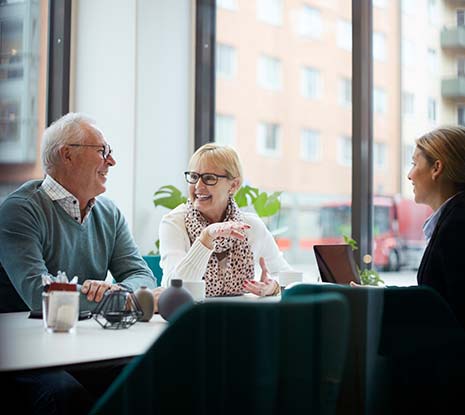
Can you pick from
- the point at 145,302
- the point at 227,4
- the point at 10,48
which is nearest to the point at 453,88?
the point at 227,4

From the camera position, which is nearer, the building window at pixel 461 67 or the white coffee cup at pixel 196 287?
the white coffee cup at pixel 196 287

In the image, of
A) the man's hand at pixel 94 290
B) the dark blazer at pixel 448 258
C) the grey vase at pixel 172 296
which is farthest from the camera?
the man's hand at pixel 94 290

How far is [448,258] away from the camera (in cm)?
169

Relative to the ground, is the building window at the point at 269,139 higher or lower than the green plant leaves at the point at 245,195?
higher

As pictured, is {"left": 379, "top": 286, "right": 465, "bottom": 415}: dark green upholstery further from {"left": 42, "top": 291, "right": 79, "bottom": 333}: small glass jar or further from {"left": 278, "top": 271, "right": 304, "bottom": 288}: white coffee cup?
{"left": 278, "top": 271, "right": 304, "bottom": 288}: white coffee cup

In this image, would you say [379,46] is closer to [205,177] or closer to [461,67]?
[461,67]

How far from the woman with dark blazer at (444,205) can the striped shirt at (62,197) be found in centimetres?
117

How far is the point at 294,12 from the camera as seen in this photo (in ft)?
14.4

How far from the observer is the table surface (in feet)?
3.64

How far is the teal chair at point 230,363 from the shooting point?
3.37 feet

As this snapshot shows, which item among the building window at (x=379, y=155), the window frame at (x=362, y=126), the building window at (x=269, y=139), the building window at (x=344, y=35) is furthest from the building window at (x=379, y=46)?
the building window at (x=269, y=139)

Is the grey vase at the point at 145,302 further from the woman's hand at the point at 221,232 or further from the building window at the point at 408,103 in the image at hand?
the building window at the point at 408,103

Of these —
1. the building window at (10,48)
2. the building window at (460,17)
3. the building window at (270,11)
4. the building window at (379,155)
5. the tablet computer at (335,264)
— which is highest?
the building window at (270,11)

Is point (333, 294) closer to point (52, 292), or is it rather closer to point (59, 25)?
point (52, 292)
